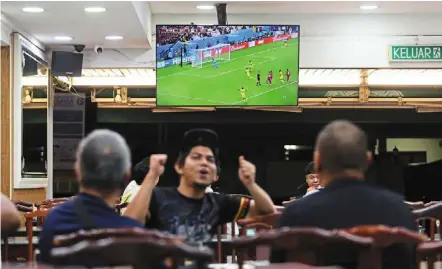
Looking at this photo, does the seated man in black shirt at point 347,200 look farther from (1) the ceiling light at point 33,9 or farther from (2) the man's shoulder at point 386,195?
(1) the ceiling light at point 33,9

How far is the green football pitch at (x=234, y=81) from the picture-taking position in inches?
353

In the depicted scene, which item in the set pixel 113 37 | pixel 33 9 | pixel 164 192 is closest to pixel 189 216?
pixel 164 192

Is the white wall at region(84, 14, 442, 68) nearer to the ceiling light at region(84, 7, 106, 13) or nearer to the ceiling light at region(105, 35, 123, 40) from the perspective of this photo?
the ceiling light at region(105, 35, 123, 40)

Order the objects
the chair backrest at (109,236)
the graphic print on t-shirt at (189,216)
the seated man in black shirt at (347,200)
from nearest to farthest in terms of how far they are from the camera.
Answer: the chair backrest at (109,236) → the seated man in black shirt at (347,200) → the graphic print on t-shirt at (189,216)

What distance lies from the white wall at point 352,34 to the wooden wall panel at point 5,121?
217 cm

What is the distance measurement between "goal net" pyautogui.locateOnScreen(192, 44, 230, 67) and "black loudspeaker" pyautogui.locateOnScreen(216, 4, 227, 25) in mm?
522

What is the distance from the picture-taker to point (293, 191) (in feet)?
46.1

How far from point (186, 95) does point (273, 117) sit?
5.02m

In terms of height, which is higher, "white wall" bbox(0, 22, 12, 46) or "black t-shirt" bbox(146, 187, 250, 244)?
"white wall" bbox(0, 22, 12, 46)

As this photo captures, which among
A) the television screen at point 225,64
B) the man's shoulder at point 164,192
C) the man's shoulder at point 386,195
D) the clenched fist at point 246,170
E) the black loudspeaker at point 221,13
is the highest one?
the black loudspeaker at point 221,13

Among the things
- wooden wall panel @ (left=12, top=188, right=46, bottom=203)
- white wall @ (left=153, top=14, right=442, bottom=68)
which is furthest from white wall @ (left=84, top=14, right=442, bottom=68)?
wooden wall panel @ (left=12, top=188, right=46, bottom=203)

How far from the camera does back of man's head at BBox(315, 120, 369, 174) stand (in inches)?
130

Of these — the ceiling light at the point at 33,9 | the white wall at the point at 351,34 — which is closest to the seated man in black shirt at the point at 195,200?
the ceiling light at the point at 33,9

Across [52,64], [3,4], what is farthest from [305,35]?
[3,4]
